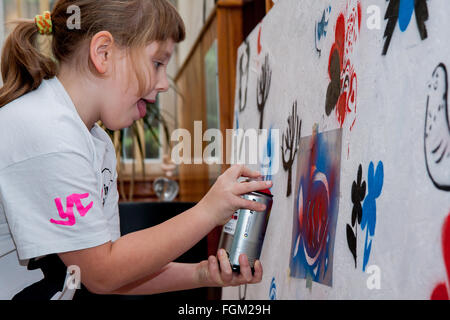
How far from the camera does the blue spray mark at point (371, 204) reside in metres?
0.56

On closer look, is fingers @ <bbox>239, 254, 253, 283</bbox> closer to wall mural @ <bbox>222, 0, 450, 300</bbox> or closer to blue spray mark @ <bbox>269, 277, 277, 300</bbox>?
wall mural @ <bbox>222, 0, 450, 300</bbox>

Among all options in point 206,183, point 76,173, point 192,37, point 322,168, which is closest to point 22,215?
point 76,173

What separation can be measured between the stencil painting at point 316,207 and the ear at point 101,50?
359mm

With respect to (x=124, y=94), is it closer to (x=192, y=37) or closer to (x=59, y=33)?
(x=59, y=33)

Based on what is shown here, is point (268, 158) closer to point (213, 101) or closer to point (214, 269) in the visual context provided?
point (214, 269)

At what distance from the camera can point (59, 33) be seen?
2.67 feet

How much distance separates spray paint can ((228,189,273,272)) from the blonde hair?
278 mm

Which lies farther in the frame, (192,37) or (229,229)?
(192,37)

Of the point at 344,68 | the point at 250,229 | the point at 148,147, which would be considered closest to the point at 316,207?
the point at 250,229

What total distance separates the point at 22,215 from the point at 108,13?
34 centimetres

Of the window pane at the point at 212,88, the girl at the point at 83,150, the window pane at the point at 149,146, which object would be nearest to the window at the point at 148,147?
the window pane at the point at 149,146

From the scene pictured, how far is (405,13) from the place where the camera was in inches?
20.8

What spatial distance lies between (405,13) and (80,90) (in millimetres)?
520

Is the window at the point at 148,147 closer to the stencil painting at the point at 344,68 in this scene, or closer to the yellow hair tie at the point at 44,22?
the yellow hair tie at the point at 44,22
